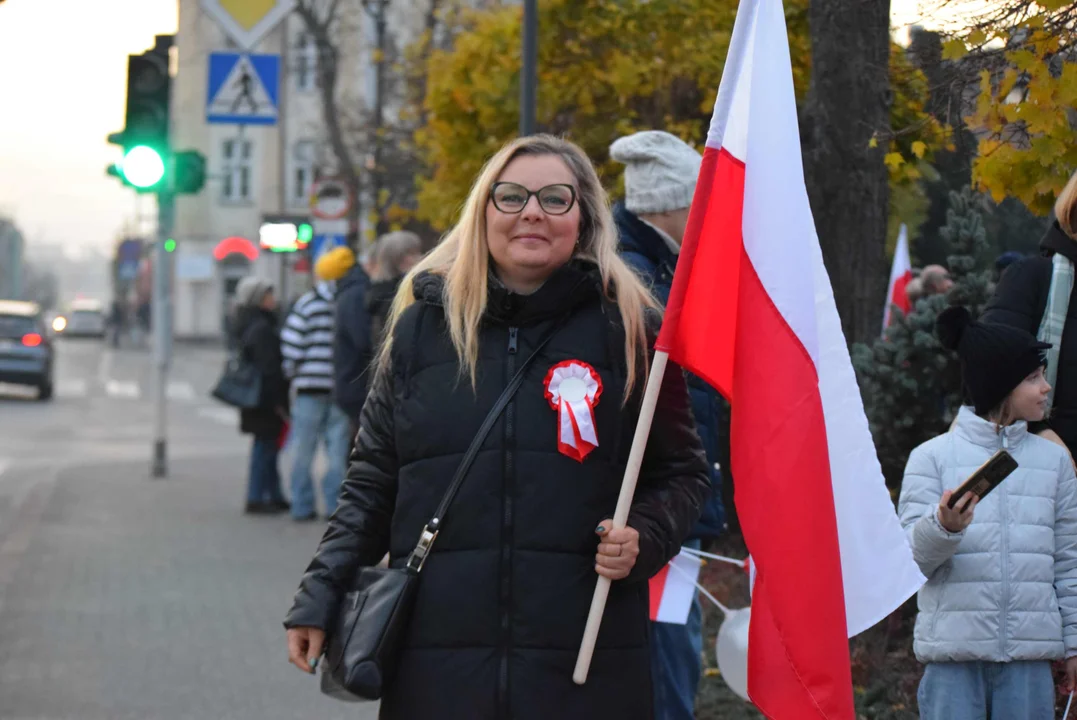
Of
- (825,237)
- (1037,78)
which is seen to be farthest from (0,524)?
(1037,78)

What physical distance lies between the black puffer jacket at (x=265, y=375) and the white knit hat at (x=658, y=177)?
8.78 meters

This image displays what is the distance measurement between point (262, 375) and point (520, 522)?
10.3 meters

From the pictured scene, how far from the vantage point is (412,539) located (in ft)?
11.5

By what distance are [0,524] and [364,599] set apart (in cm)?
1035

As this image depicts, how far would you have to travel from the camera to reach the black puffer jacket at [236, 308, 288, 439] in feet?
44.5

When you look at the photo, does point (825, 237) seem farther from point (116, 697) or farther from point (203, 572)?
point (203, 572)

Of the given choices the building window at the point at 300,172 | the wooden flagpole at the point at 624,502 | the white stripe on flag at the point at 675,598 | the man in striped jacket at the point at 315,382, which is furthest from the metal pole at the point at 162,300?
the building window at the point at 300,172

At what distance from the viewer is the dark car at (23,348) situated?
31.0m

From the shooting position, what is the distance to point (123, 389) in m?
39.0

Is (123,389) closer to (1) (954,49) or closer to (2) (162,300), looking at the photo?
(2) (162,300)

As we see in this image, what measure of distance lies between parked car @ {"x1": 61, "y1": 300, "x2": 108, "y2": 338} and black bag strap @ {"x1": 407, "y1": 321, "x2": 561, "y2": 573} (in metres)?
75.9

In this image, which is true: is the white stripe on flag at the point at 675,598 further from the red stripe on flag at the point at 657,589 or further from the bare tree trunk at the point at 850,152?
the bare tree trunk at the point at 850,152

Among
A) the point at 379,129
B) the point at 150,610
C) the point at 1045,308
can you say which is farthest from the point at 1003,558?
the point at 379,129

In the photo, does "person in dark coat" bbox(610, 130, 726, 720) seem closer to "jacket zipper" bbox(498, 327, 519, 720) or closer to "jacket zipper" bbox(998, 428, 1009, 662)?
"jacket zipper" bbox(998, 428, 1009, 662)
